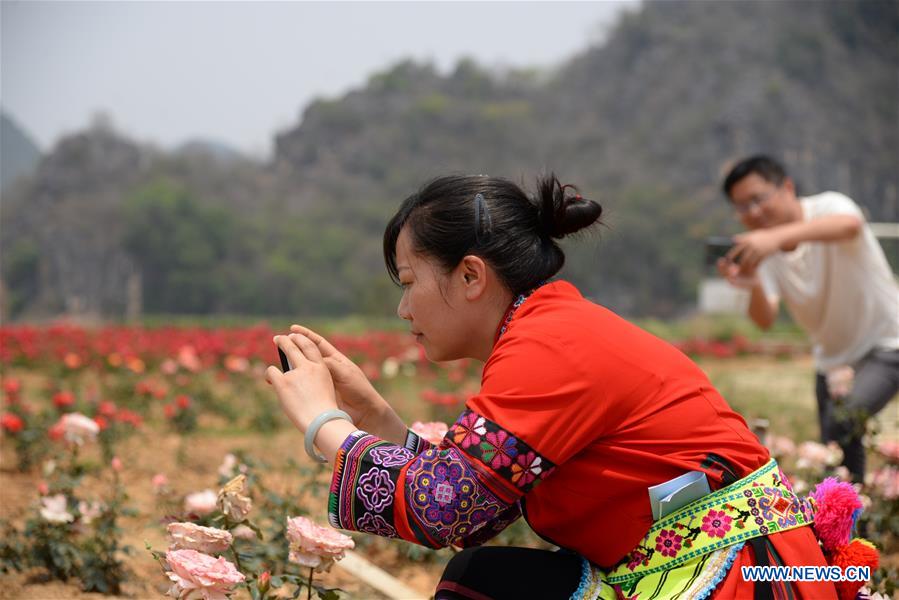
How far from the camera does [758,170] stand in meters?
3.10

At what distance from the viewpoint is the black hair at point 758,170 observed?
3098mm

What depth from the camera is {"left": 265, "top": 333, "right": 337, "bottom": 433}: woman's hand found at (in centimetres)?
136

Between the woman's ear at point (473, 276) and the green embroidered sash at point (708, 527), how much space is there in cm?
44

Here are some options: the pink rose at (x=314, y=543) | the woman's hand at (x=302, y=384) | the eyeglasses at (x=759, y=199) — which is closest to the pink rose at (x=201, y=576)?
the pink rose at (x=314, y=543)

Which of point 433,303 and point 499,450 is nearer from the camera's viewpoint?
point 499,450

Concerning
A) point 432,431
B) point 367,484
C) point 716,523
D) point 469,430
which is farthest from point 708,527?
point 432,431

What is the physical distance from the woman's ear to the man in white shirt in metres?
1.63

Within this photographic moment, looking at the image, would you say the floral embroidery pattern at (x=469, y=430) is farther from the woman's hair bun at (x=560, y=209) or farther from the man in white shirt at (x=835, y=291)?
the man in white shirt at (x=835, y=291)

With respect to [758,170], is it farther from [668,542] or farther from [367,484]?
[367,484]

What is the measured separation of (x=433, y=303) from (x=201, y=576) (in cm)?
54

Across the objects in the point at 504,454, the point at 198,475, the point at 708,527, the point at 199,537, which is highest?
the point at 504,454

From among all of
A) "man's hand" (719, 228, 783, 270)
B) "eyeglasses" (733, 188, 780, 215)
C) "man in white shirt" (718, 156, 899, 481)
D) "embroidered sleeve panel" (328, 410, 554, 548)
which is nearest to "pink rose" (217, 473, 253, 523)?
"embroidered sleeve panel" (328, 410, 554, 548)

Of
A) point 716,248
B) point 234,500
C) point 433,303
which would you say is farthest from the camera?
point 716,248

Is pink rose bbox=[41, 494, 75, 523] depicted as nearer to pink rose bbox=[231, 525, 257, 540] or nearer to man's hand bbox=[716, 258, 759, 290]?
pink rose bbox=[231, 525, 257, 540]
